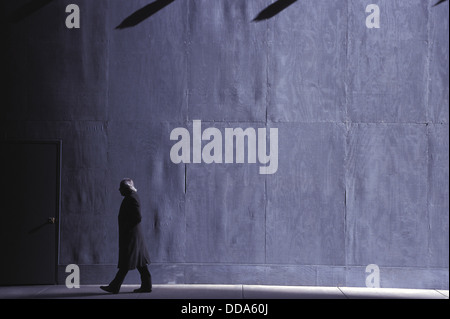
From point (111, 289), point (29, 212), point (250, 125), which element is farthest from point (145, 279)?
point (250, 125)

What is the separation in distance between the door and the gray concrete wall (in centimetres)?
22

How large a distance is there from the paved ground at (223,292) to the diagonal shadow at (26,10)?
201 inches

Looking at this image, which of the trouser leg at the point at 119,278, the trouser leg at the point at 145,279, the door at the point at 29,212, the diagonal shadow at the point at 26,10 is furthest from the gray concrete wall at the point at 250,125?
the trouser leg at the point at 119,278

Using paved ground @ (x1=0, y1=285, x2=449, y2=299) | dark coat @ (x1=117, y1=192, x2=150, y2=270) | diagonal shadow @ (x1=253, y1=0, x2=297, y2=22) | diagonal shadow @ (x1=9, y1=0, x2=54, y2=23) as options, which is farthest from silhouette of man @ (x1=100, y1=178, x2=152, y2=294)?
diagonal shadow @ (x1=253, y1=0, x2=297, y2=22)

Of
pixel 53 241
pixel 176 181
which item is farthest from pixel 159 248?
pixel 53 241

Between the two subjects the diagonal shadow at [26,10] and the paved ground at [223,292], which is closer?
the paved ground at [223,292]

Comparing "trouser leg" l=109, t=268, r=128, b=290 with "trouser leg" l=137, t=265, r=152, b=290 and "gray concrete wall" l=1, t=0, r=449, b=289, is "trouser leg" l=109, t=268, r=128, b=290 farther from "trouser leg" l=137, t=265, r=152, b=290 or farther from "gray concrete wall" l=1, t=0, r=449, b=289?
"gray concrete wall" l=1, t=0, r=449, b=289

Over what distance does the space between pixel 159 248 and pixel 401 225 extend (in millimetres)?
4583

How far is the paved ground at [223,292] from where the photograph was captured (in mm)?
9469

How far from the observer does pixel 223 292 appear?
9773 millimetres

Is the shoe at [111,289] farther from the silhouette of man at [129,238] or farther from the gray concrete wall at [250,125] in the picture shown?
the gray concrete wall at [250,125]

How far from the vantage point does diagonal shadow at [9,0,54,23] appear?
10758 millimetres
